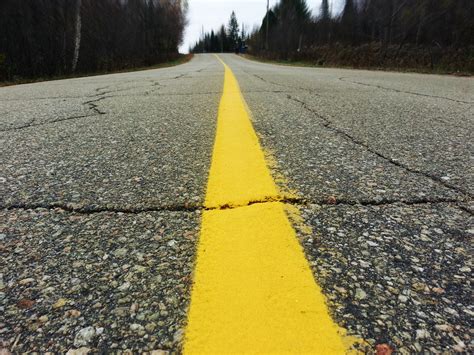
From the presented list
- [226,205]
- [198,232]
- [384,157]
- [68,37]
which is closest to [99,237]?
[198,232]

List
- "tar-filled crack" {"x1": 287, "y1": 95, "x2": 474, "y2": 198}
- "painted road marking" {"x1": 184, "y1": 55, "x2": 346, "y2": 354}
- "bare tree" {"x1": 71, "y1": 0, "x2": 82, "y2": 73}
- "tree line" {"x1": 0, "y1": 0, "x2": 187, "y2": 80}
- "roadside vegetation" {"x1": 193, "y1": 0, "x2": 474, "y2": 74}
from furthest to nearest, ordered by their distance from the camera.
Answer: "bare tree" {"x1": 71, "y1": 0, "x2": 82, "y2": 73} < "tree line" {"x1": 0, "y1": 0, "x2": 187, "y2": 80} < "roadside vegetation" {"x1": 193, "y1": 0, "x2": 474, "y2": 74} < "tar-filled crack" {"x1": 287, "y1": 95, "x2": 474, "y2": 198} < "painted road marking" {"x1": 184, "y1": 55, "x2": 346, "y2": 354}

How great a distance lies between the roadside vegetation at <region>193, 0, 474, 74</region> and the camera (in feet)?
36.6

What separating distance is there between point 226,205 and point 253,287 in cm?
45

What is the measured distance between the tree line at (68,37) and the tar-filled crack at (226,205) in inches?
475

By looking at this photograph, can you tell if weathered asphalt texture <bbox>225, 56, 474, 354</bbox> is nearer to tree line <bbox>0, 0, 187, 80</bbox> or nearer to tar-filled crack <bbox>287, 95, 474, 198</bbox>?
tar-filled crack <bbox>287, 95, 474, 198</bbox>

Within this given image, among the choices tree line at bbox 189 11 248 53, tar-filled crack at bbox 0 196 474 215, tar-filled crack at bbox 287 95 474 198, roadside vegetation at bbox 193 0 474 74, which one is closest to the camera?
tar-filled crack at bbox 0 196 474 215

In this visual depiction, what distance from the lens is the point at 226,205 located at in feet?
3.95

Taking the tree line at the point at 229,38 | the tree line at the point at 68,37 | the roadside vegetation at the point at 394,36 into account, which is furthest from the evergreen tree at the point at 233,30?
the tree line at the point at 68,37

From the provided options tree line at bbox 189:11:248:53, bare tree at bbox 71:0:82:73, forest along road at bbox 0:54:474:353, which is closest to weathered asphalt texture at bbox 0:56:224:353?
forest along road at bbox 0:54:474:353

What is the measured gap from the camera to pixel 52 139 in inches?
86.3

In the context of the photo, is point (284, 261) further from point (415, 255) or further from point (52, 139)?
point (52, 139)

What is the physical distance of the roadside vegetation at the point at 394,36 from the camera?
36.6 feet

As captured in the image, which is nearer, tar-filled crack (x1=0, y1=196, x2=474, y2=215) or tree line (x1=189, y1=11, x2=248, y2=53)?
tar-filled crack (x1=0, y1=196, x2=474, y2=215)

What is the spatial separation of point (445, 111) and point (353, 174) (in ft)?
7.68
